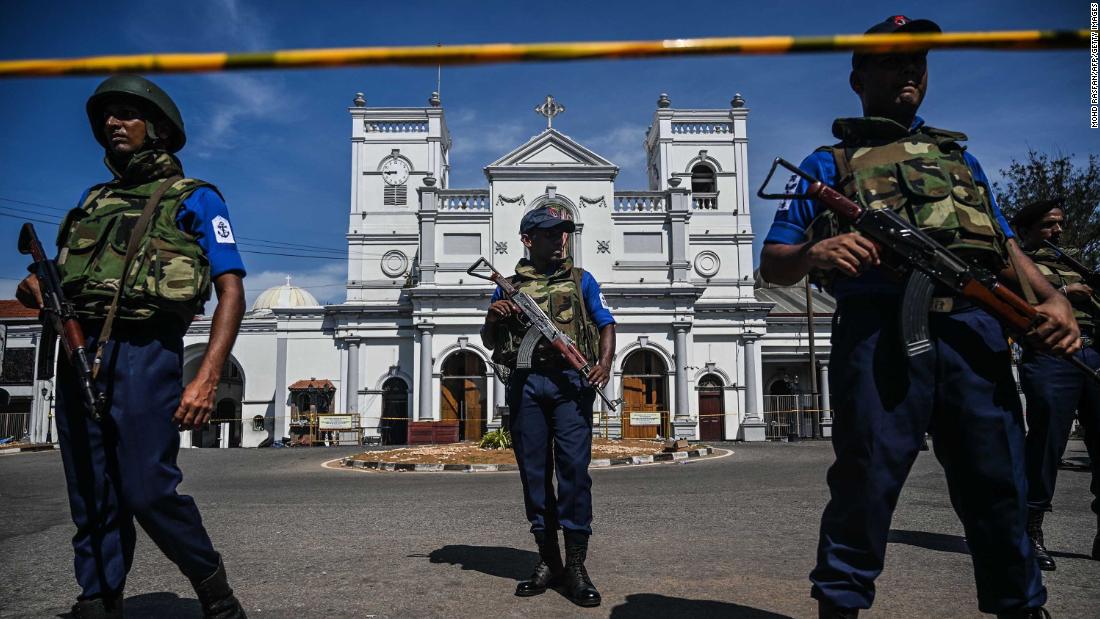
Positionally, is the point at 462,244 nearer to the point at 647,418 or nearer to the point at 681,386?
the point at 681,386

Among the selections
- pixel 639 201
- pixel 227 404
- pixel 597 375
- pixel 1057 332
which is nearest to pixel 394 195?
→ pixel 639 201

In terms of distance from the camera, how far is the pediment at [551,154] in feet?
102

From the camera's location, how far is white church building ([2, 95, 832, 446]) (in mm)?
29922

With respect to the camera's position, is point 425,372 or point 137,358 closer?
point 137,358

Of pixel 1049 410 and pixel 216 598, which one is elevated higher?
pixel 1049 410

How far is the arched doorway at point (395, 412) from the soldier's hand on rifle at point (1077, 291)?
89.0 ft

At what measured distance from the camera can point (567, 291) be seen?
4.63 meters

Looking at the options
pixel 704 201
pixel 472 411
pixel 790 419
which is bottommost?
pixel 790 419

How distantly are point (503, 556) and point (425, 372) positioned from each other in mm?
25304

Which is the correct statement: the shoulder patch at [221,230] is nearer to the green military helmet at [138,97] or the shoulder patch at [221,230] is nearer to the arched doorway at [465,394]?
the green military helmet at [138,97]

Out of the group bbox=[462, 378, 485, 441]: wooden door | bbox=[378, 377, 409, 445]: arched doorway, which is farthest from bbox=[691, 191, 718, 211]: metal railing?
bbox=[378, 377, 409, 445]: arched doorway

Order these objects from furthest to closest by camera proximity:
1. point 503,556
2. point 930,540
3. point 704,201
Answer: point 704,201 → point 930,540 → point 503,556

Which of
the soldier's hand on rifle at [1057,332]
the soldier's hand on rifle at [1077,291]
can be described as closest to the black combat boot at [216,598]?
the soldier's hand on rifle at [1057,332]

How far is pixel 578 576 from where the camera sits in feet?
11.8
